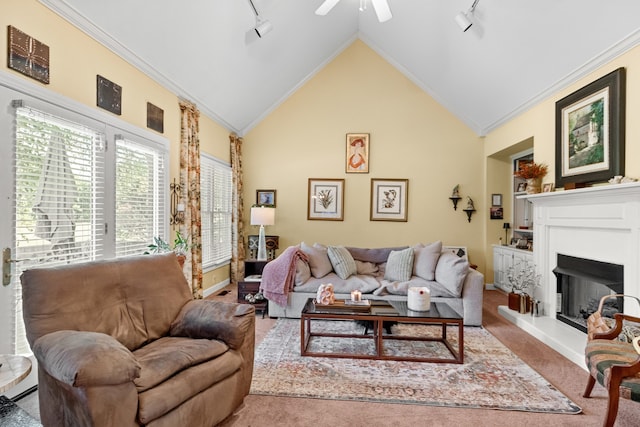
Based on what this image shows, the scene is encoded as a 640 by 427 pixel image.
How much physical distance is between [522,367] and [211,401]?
8.10ft

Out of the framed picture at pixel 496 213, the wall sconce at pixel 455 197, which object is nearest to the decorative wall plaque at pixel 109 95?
the wall sconce at pixel 455 197

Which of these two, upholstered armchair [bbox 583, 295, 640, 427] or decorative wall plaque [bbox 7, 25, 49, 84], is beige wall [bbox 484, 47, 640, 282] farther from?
decorative wall plaque [bbox 7, 25, 49, 84]

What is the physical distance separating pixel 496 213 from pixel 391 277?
269 cm

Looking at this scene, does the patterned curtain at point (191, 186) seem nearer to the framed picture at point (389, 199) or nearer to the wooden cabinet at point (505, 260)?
the framed picture at point (389, 199)

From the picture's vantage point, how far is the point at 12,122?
7.20 ft

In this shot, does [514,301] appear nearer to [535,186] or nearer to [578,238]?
[578,238]

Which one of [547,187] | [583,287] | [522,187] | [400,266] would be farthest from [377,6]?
[522,187]

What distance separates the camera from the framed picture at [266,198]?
6246 millimetres

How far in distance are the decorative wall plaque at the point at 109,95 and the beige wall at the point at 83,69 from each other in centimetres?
5


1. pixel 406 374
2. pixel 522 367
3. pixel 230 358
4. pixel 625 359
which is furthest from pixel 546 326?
pixel 230 358

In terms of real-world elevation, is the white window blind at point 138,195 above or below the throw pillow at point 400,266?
above

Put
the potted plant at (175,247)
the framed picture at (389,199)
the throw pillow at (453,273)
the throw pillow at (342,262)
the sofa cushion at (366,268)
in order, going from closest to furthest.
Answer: the potted plant at (175,247) < the throw pillow at (453,273) < the throw pillow at (342,262) < the sofa cushion at (366,268) < the framed picture at (389,199)

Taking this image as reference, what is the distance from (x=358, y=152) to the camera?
609 cm

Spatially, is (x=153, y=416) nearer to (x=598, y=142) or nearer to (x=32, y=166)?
(x=32, y=166)
